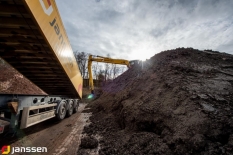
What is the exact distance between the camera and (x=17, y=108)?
3.96 m

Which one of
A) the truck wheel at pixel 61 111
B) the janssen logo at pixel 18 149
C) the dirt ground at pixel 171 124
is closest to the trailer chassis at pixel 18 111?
the janssen logo at pixel 18 149

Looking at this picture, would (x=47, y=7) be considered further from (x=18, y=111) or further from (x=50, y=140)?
(x=50, y=140)

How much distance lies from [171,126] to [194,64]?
12.1 ft

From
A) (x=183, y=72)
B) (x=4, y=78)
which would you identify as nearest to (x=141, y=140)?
(x=183, y=72)

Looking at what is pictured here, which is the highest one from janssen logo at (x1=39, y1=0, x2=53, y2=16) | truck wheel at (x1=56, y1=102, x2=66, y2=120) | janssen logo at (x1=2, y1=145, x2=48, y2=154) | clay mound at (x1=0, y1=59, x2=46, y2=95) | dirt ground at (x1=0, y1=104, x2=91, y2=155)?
janssen logo at (x1=39, y1=0, x2=53, y2=16)

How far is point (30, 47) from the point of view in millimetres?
4133

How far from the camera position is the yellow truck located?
2990mm

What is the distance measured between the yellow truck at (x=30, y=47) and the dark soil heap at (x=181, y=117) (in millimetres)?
2321

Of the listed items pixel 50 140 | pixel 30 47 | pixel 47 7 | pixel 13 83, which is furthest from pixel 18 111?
pixel 13 83

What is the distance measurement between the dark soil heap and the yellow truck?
7.62ft

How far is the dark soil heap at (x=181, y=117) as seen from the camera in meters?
2.71

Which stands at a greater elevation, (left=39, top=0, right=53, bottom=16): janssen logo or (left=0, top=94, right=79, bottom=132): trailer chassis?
(left=39, top=0, right=53, bottom=16): janssen logo

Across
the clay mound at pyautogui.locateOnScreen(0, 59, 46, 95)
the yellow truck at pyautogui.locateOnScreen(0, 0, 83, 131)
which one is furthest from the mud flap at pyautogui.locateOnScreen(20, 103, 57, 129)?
the clay mound at pyautogui.locateOnScreen(0, 59, 46, 95)

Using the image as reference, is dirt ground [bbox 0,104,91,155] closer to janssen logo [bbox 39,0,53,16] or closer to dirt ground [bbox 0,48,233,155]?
dirt ground [bbox 0,48,233,155]
